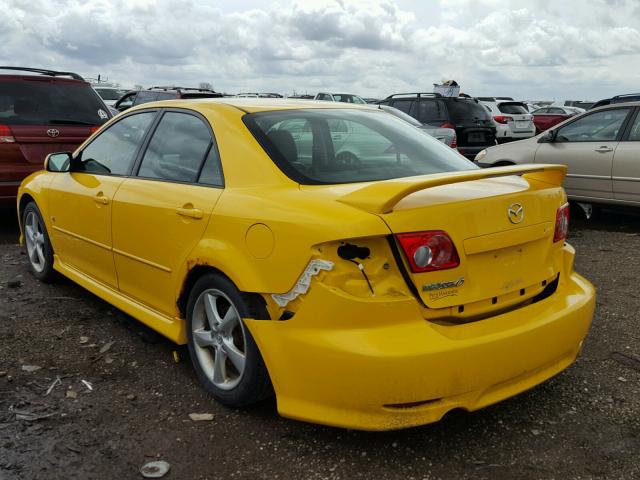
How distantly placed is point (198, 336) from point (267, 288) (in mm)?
775

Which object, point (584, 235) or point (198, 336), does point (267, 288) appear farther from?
point (584, 235)

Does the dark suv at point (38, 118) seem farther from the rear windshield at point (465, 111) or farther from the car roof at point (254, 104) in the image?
the rear windshield at point (465, 111)

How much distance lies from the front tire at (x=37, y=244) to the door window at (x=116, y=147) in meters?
0.84

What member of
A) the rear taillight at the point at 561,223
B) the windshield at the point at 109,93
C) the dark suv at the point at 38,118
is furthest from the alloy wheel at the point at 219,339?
the windshield at the point at 109,93

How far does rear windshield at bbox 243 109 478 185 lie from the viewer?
3002mm

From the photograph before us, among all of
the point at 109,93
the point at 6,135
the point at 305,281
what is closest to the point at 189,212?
the point at 305,281

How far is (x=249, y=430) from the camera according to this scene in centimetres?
289

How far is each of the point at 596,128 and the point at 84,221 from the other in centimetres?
641

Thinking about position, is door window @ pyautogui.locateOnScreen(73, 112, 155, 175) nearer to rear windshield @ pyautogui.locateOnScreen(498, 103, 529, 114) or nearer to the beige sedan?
the beige sedan

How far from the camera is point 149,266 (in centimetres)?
348

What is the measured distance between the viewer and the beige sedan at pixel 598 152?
24.2 ft

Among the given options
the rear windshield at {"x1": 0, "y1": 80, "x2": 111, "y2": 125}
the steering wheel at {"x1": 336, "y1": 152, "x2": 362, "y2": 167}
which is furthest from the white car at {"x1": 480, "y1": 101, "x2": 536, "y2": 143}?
the steering wheel at {"x1": 336, "y1": 152, "x2": 362, "y2": 167}

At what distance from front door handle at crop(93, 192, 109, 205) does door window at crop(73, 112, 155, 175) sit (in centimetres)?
17

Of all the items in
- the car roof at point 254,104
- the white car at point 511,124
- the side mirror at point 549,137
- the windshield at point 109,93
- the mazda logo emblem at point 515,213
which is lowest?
the white car at point 511,124
